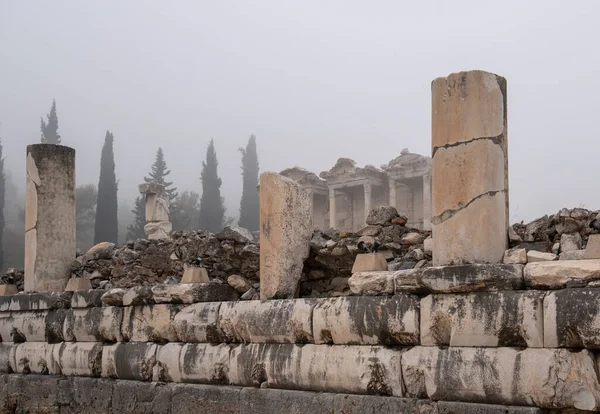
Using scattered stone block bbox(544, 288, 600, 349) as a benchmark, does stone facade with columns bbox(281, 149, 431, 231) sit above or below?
above

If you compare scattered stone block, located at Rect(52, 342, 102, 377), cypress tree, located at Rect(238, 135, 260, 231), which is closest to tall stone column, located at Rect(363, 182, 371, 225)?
cypress tree, located at Rect(238, 135, 260, 231)

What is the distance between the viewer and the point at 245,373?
707 centimetres

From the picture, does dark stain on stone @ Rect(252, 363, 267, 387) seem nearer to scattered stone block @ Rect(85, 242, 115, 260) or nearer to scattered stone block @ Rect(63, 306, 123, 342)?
scattered stone block @ Rect(63, 306, 123, 342)

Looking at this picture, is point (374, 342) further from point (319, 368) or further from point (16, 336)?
point (16, 336)

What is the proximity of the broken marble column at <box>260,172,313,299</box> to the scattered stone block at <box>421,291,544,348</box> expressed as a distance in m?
1.83

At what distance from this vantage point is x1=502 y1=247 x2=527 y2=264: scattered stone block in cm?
559

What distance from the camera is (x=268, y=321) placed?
693 cm

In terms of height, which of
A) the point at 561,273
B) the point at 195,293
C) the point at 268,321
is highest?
the point at 561,273

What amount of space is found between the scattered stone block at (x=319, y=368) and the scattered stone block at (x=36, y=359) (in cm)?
339

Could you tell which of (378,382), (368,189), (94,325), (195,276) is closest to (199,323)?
(195,276)

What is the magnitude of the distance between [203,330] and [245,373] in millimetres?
804

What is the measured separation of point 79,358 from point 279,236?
343cm

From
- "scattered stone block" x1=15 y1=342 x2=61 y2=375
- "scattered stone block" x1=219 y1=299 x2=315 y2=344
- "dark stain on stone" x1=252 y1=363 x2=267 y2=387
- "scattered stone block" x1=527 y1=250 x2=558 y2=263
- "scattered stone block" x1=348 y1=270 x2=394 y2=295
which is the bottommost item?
"scattered stone block" x1=15 y1=342 x2=61 y2=375

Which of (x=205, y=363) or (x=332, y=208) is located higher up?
(x=332, y=208)
